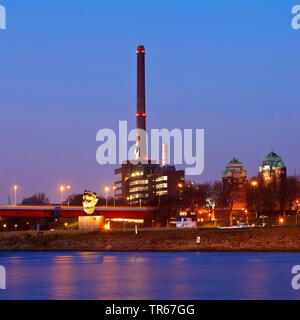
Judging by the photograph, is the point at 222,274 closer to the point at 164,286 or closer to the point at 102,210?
the point at 164,286

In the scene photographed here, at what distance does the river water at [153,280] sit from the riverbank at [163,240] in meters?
21.5

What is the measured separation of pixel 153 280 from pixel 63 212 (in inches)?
3780

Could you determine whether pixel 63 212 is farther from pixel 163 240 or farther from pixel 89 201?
pixel 163 240

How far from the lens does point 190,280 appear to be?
1959 inches

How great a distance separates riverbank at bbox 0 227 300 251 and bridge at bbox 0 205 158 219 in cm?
2401

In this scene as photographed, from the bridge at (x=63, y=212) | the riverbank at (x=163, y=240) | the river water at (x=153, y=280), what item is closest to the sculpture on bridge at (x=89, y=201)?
the riverbank at (x=163, y=240)

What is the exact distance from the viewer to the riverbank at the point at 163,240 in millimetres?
89875

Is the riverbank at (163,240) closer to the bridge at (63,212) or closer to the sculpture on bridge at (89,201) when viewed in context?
the sculpture on bridge at (89,201)

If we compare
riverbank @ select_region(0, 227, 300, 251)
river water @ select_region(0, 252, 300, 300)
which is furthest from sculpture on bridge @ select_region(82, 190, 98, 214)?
river water @ select_region(0, 252, 300, 300)

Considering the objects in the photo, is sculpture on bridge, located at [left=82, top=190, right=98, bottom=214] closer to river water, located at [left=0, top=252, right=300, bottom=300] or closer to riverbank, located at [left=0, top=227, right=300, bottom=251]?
riverbank, located at [left=0, top=227, right=300, bottom=251]

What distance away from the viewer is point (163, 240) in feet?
315
